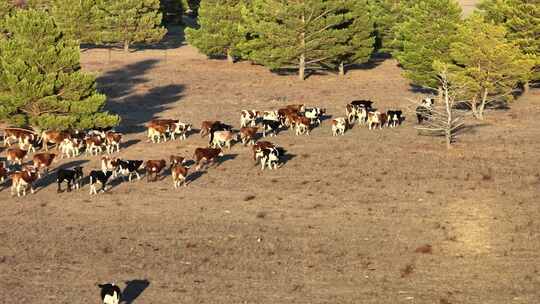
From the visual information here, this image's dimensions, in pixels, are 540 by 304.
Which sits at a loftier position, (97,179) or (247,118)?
(247,118)

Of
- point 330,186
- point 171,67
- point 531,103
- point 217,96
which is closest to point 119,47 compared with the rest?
point 171,67

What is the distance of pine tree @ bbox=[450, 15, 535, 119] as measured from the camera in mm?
48906

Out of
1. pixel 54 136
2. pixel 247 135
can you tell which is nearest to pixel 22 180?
pixel 54 136

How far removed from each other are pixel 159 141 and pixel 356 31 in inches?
1314

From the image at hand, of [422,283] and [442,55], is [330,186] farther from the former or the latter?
[442,55]

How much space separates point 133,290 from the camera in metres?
21.5

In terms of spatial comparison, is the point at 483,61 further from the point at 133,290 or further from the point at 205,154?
the point at 133,290

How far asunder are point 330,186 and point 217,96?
30877 millimetres

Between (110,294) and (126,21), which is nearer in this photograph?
(110,294)

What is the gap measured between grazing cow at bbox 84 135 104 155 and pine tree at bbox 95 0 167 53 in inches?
1880

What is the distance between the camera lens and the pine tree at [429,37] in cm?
5497

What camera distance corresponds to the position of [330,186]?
3306 centimetres

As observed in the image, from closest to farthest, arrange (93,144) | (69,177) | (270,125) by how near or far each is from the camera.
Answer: (69,177)
(93,144)
(270,125)

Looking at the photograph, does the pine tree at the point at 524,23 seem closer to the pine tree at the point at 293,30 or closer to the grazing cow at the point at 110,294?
the pine tree at the point at 293,30
